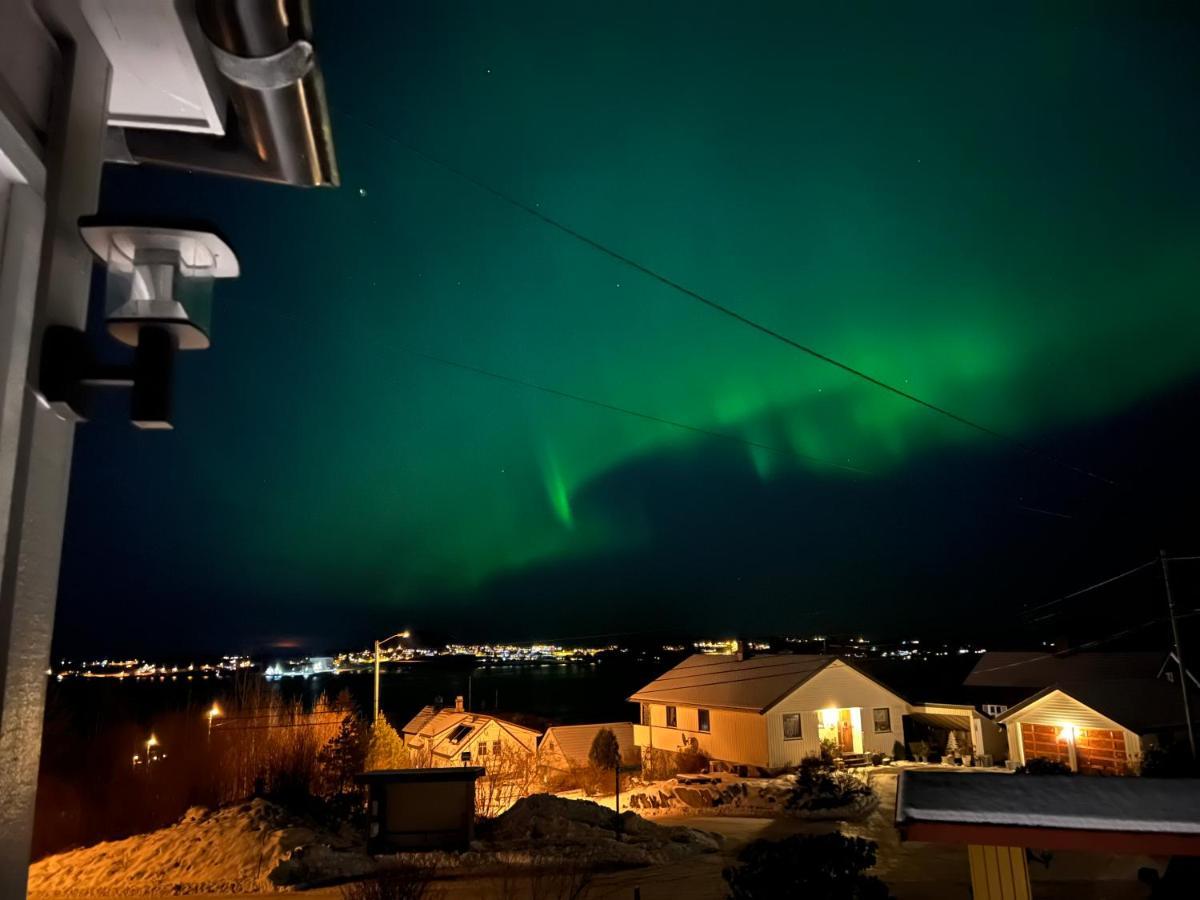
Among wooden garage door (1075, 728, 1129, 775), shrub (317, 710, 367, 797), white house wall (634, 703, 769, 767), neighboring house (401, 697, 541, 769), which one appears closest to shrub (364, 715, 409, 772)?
shrub (317, 710, 367, 797)

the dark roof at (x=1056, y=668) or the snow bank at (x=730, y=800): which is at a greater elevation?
the dark roof at (x=1056, y=668)

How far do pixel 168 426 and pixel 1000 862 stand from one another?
7107 millimetres

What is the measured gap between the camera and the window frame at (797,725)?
3291 cm

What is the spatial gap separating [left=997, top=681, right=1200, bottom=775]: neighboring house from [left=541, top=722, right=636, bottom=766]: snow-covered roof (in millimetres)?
17770

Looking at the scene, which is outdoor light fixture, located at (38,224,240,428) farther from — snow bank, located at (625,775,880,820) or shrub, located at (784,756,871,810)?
shrub, located at (784,756,871,810)

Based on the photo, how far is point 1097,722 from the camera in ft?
92.4

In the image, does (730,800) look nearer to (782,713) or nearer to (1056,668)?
(782,713)

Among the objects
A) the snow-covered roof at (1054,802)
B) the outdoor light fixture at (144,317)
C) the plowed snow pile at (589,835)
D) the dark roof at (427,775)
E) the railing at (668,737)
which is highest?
the outdoor light fixture at (144,317)

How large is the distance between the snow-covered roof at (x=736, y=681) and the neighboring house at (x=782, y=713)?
0.05 m

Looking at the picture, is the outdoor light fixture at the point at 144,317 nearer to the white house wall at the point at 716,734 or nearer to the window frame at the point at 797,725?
the white house wall at the point at 716,734

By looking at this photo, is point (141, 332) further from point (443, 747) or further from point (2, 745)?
point (443, 747)

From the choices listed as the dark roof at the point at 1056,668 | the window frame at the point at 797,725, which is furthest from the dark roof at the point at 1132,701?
the window frame at the point at 797,725

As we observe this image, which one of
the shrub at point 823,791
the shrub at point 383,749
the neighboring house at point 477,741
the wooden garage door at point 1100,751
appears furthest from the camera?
the neighboring house at point 477,741

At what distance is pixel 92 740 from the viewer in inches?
1374
